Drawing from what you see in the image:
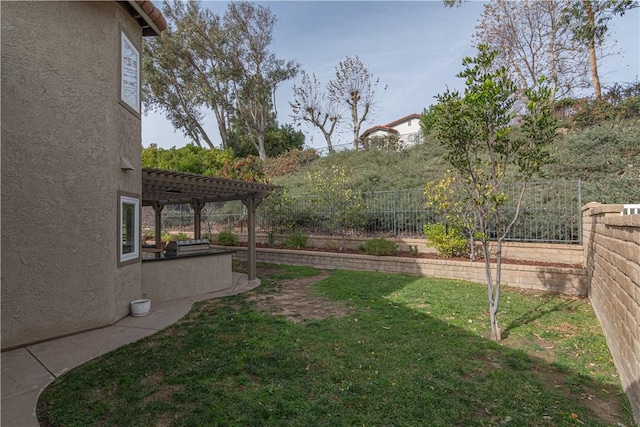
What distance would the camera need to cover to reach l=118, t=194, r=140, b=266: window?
5.80 m

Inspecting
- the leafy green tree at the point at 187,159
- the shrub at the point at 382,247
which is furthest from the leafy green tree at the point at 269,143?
the shrub at the point at 382,247

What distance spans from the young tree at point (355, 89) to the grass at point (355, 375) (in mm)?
20927

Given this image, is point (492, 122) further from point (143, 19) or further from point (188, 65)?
point (188, 65)

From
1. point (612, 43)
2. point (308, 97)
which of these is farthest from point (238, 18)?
point (612, 43)

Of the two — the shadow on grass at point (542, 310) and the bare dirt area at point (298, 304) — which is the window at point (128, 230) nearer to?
the bare dirt area at point (298, 304)

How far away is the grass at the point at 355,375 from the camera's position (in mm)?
2939

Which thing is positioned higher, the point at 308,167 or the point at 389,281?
the point at 308,167

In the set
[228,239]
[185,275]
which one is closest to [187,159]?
[228,239]

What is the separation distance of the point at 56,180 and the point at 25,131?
30.1 inches

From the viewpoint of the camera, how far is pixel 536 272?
24.9 ft

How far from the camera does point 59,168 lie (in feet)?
16.1

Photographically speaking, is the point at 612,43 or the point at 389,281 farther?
the point at 612,43

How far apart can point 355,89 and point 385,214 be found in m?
16.7

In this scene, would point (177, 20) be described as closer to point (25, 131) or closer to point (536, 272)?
point (25, 131)
